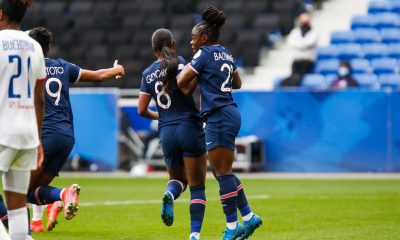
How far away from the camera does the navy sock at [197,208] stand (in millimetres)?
9625

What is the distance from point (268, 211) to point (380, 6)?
1384 cm

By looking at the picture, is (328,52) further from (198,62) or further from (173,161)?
(198,62)

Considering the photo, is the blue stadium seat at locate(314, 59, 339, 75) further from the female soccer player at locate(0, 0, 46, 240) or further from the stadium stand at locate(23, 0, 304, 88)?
the female soccer player at locate(0, 0, 46, 240)

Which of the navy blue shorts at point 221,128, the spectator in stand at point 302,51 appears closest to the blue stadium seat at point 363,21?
the spectator in stand at point 302,51

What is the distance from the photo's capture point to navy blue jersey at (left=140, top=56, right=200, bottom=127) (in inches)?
386

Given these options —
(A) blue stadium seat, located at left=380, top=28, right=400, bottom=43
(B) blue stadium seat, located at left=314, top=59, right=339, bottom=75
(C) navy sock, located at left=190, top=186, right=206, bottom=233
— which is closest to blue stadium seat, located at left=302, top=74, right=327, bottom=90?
(B) blue stadium seat, located at left=314, top=59, right=339, bottom=75

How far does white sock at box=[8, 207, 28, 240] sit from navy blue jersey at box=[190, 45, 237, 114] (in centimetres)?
278

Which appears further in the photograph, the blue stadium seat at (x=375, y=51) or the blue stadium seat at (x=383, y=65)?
the blue stadium seat at (x=375, y=51)

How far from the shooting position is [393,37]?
82.6ft

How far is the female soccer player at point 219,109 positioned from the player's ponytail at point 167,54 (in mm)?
164

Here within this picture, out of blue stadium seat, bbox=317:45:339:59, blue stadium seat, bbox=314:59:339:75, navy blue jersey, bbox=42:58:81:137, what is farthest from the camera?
blue stadium seat, bbox=317:45:339:59

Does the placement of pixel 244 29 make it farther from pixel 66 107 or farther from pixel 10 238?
pixel 10 238

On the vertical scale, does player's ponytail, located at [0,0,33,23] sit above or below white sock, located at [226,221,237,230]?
above

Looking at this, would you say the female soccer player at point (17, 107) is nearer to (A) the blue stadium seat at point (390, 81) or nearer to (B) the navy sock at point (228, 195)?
(B) the navy sock at point (228, 195)
